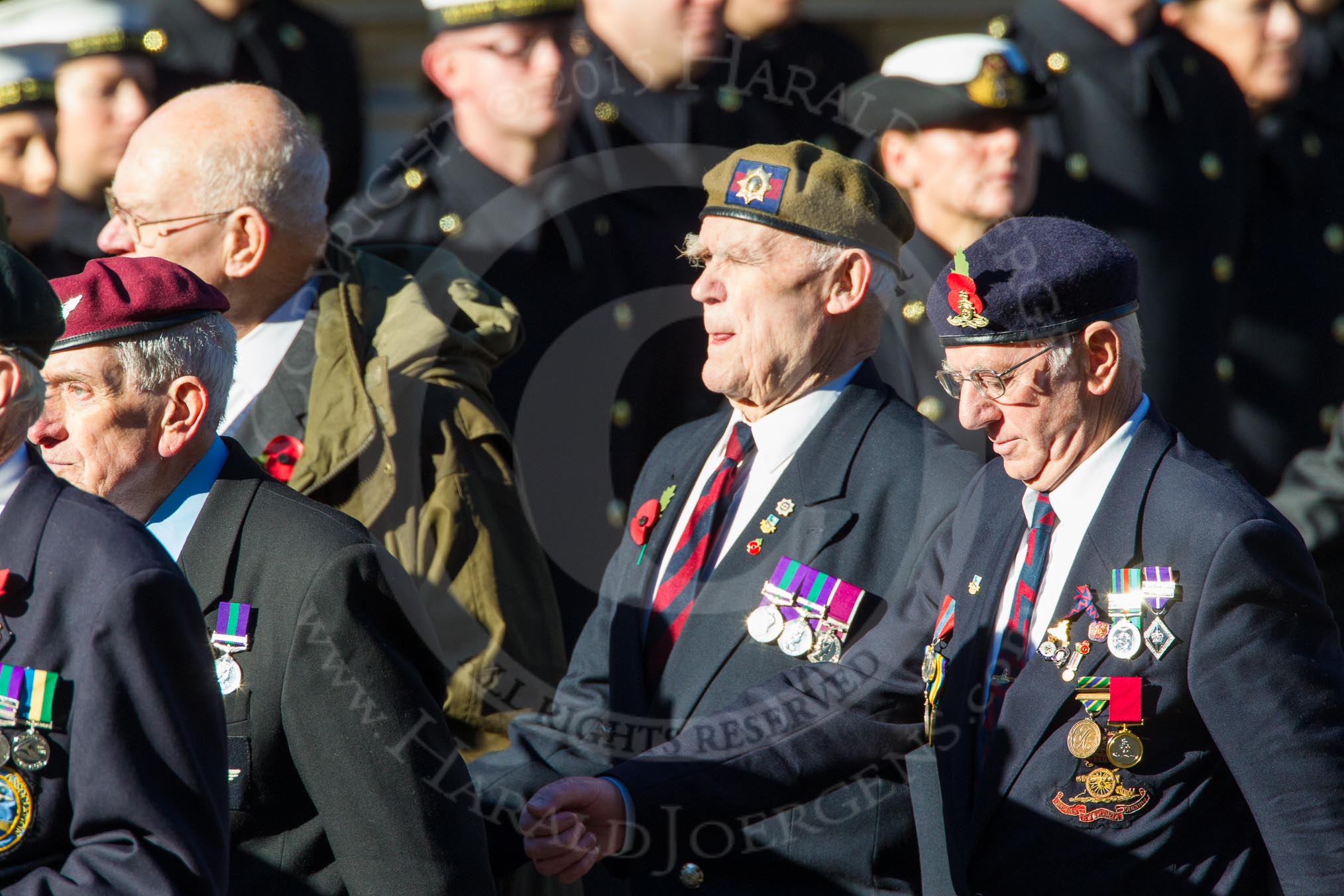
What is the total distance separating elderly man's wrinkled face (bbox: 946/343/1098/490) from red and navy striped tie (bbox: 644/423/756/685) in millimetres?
711

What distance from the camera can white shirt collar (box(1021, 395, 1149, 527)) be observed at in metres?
3.06

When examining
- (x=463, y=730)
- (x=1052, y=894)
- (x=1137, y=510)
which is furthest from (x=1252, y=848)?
(x=463, y=730)

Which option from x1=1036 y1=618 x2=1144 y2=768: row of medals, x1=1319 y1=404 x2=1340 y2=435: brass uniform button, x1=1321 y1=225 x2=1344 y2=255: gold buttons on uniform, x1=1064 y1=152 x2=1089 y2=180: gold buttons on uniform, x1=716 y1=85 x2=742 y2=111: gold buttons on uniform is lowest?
x1=1319 y1=404 x2=1340 y2=435: brass uniform button

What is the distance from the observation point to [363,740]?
2.85 m

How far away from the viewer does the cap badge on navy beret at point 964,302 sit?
3.10m

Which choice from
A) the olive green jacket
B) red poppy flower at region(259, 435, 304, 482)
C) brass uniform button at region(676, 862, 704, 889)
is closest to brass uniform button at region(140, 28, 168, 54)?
the olive green jacket

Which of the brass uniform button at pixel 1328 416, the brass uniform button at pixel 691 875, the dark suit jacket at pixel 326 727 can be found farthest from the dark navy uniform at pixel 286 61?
the brass uniform button at pixel 1328 416

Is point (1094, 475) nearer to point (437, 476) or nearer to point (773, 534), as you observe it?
point (773, 534)

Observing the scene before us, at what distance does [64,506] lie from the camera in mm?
2447

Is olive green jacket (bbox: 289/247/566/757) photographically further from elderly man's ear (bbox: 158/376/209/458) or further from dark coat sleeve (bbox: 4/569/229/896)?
dark coat sleeve (bbox: 4/569/229/896)

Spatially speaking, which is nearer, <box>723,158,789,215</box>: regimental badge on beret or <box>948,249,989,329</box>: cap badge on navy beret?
<box>948,249,989,329</box>: cap badge on navy beret

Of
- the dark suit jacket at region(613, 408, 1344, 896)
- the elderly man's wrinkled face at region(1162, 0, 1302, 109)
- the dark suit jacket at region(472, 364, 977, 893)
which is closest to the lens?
the dark suit jacket at region(613, 408, 1344, 896)

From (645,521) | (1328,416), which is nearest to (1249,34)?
(1328,416)

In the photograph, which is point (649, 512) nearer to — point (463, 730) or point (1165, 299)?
point (463, 730)
